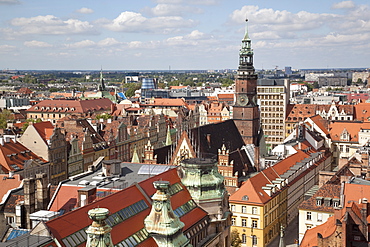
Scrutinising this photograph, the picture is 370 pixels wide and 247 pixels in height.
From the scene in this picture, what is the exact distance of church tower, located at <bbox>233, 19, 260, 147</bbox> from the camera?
113 meters

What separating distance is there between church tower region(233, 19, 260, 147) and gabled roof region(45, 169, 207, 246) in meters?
53.2

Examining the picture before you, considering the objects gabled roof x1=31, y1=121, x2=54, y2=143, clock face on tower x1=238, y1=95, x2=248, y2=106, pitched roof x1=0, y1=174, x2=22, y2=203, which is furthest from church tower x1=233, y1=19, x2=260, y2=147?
pitched roof x1=0, y1=174, x2=22, y2=203

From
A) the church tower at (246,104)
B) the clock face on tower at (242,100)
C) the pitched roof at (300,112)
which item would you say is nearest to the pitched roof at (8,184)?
the church tower at (246,104)

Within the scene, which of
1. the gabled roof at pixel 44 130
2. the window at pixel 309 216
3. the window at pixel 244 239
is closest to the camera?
the window at pixel 309 216

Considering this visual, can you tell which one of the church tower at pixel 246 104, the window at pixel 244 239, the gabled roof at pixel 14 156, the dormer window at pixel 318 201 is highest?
the church tower at pixel 246 104

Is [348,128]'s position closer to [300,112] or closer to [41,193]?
[300,112]

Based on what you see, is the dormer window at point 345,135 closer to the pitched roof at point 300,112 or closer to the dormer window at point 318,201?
the pitched roof at point 300,112

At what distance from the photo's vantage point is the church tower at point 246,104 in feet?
370

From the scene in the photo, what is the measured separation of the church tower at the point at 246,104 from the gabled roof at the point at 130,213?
53158 mm

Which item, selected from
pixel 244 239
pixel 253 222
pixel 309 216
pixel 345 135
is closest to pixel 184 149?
pixel 253 222

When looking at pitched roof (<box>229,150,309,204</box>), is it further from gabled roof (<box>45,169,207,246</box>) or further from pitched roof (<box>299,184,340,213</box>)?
gabled roof (<box>45,169,207,246</box>)

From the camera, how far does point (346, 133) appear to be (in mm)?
132000

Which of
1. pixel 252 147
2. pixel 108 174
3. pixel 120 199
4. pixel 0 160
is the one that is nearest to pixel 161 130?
pixel 252 147

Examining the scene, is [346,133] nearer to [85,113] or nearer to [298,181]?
[298,181]
